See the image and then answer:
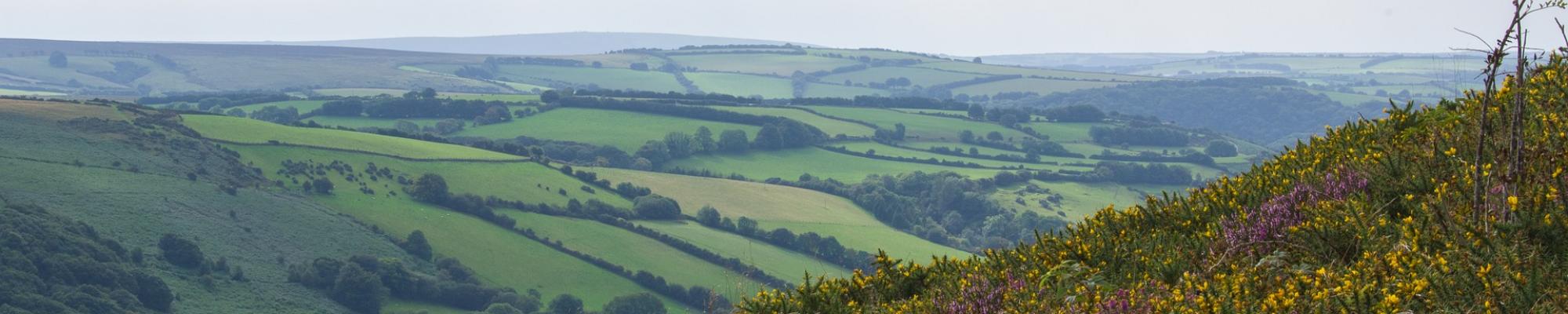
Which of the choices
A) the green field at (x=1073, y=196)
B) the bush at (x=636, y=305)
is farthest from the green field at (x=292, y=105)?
the bush at (x=636, y=305)

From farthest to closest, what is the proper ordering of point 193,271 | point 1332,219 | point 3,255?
point 193,271, point 3,255, point 1332,219

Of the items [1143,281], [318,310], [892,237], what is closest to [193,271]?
[318,310]

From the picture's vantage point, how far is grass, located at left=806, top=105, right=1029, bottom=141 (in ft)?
580

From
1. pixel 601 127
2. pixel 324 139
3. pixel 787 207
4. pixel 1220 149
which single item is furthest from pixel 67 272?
pixel 1220 149

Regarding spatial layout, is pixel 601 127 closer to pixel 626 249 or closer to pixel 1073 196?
pixel 1073 196

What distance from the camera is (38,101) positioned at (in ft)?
419

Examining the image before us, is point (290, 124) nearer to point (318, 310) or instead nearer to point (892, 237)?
point (318, 310)

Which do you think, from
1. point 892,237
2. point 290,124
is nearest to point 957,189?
point 892,237

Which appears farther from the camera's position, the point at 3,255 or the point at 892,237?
the point at 892,237

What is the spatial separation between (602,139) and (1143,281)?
502 ft

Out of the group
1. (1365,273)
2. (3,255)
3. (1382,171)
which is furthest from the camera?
(3,255)

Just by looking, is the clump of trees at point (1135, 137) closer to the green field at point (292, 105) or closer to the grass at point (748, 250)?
the grass at point (748, 250)

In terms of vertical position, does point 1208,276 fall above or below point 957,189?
above

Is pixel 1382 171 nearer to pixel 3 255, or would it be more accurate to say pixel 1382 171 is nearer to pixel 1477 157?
pixel 1477 157
